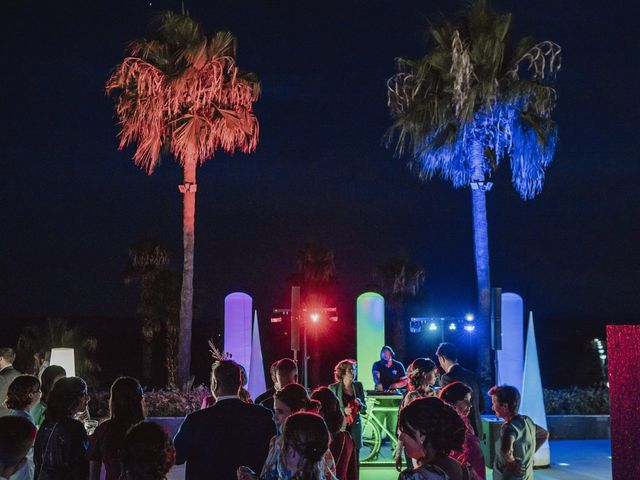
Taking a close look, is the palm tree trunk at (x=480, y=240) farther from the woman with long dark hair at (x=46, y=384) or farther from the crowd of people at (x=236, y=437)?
the woman with long dark hair at (x=46, y=384)

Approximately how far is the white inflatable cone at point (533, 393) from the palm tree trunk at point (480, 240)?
528 centimetres

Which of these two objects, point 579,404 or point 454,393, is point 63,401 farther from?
point 579,404

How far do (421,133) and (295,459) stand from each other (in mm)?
15890

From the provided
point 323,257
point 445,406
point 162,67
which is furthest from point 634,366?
point 323,257

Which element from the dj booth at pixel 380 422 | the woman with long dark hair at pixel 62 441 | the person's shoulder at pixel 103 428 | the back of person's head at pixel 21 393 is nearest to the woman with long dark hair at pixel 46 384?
the back of person's head at pixel 21 393

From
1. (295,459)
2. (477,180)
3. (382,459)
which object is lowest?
(382,459)

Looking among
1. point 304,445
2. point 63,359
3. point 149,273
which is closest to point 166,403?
point 63,359

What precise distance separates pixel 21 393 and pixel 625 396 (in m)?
4.43

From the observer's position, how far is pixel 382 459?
1368 centimetres

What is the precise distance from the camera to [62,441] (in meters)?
5.61

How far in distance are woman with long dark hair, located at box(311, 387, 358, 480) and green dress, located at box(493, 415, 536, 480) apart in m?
1.15

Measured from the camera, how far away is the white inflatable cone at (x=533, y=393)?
13.1 m

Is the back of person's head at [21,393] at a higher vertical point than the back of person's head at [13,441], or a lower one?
higher

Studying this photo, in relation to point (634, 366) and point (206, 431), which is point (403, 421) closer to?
point (634, 366)
